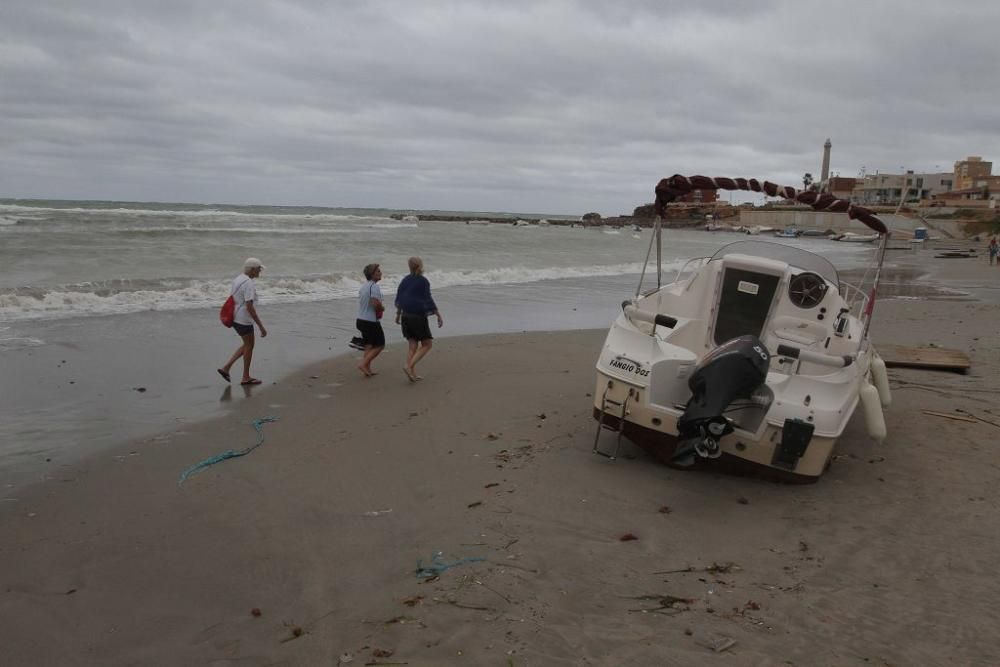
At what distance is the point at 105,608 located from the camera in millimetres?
3951

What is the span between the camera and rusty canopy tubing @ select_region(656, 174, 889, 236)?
6125 mm

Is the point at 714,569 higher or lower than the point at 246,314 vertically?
lower

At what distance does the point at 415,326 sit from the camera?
911 cm

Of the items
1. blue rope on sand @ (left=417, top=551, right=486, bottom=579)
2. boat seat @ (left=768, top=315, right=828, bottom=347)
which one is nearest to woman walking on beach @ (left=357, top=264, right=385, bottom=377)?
boat seat @ (left=768, top=315, right=828, bottom=347)

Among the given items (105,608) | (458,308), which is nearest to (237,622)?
(105,608)

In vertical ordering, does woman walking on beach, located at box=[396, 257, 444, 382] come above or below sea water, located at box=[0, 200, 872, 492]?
above

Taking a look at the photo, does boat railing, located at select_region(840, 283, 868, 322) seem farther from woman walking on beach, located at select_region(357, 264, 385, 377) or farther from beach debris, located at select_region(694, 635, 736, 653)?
woman walking on beach, located at select_region(357, 264, 385, 377)

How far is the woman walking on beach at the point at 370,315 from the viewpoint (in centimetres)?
927

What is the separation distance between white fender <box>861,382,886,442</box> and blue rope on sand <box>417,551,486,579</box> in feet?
11.5

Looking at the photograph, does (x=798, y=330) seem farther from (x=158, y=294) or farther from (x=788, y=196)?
(x=158, y=294)

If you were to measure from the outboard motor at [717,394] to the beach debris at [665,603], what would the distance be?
4.58ft

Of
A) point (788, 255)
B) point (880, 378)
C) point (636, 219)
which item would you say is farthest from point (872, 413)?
point (636, 219)

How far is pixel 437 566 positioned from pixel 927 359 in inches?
320

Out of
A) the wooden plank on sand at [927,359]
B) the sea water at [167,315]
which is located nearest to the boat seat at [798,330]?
the wooden plank on sand at [927,359]
